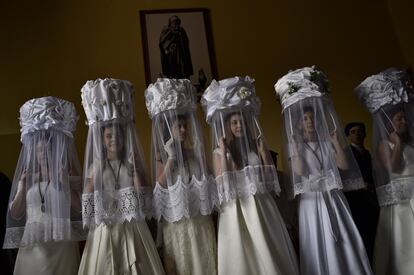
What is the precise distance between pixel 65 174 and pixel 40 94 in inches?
52.6

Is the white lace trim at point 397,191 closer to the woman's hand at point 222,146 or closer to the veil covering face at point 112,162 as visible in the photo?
the woman's hand at point 222,146

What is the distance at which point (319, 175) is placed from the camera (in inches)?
90.5

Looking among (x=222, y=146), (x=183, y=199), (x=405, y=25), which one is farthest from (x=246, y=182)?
(x=405, y=25)

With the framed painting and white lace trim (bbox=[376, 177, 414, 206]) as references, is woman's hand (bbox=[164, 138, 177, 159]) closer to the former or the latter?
white lace trim (bbox=[376, 177, 414, 206])

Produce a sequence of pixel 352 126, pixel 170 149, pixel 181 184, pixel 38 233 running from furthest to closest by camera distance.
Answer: pixel 352 126 → pixel 170 149 → pixel 181 184 → pixel 38 233

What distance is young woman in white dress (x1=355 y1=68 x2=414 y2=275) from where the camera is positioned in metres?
2.36

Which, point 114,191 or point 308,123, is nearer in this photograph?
point 114,191

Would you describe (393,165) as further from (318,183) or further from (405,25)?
(405,25)

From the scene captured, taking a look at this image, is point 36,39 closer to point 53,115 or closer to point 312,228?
point 53,115

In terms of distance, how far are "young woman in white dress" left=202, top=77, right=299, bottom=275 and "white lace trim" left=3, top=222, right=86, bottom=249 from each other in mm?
773

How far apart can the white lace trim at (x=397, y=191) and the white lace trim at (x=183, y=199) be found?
3.28ft

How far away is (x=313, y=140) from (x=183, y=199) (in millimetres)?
815

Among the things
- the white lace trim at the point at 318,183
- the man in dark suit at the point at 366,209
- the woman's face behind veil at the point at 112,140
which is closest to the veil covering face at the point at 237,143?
the white lace trim at the point at 318,183

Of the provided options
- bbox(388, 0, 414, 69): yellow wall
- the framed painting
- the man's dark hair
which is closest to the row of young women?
the man's dark hair
